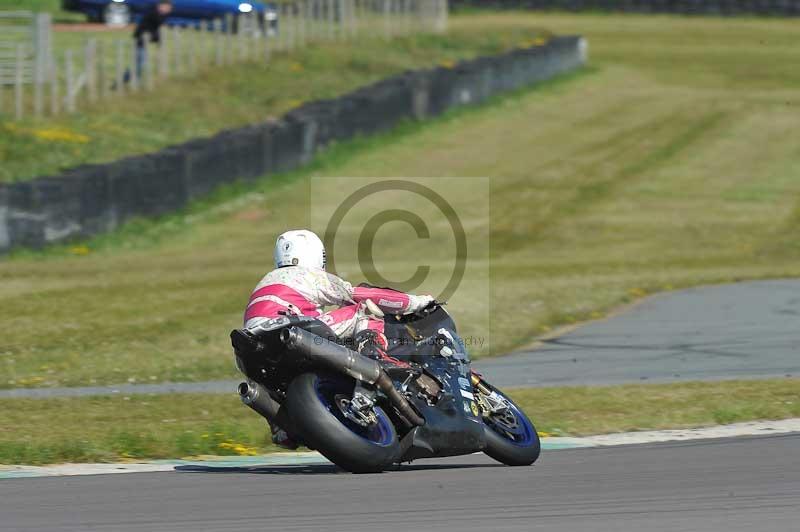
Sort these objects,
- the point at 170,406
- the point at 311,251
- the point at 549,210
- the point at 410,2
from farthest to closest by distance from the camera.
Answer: the point at 410,2 → the point at 549,210 → the point at 170,406 → the point at 311,251

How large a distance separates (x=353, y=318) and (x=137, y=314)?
315 inches

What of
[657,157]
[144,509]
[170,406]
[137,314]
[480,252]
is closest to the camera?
[144,509]

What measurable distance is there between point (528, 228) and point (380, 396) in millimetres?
14865

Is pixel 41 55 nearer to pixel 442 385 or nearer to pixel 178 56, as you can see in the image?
pixel 178 56

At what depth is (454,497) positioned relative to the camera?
7.14 meters

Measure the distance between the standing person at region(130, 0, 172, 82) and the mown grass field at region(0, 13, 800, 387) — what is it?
411cm

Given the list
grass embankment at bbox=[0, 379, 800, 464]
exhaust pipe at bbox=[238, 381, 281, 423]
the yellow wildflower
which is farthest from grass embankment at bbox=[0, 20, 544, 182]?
exhaust pipe at bbox=[238, 381, 281, 423]

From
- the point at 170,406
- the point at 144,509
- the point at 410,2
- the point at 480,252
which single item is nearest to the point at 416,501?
the point at 144,509

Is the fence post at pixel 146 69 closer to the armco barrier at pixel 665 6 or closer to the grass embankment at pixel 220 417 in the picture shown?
the grass embankment at pixel 220 417

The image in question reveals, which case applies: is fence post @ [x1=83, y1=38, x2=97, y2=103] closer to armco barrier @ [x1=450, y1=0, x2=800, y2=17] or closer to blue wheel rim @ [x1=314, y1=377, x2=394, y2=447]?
blue wheel rim @ [x1=314, y1=377, x2=394, y2=447]

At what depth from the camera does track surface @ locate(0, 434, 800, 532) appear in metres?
6.50

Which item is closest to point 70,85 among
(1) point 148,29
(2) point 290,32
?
(1) point 148,29

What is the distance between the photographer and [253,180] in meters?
25.3

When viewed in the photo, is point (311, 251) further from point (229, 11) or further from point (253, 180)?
point (229, 11)
